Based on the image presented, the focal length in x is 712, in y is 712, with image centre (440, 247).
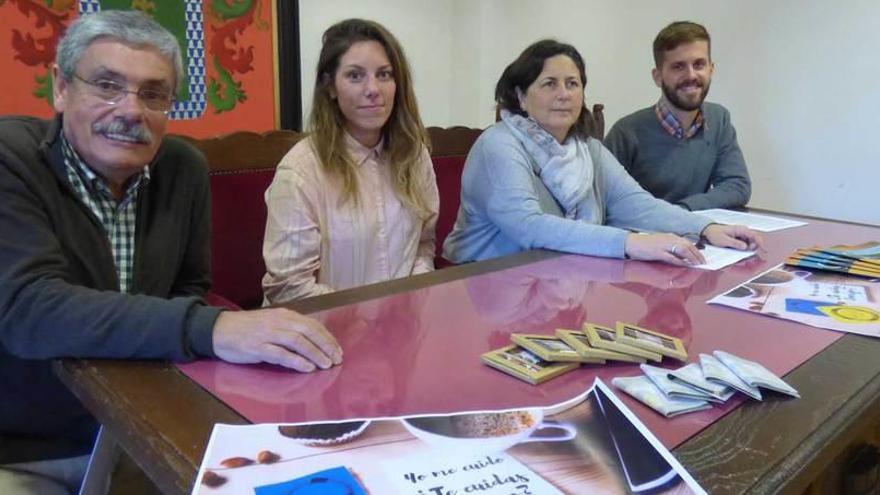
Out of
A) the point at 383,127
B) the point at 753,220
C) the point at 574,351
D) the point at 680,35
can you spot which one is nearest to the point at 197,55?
the point at 383,127

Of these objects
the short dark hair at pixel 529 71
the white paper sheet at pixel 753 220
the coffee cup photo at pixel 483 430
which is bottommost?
the coffee cup photo at pixel 483 430

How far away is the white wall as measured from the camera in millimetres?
2814

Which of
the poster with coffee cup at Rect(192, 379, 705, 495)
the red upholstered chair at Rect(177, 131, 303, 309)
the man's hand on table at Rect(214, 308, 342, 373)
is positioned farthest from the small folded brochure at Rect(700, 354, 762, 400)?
the red upholstered chair at Rect(177, 131, 303, 309)

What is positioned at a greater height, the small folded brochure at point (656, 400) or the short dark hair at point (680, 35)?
the short dark hair at point (680, 35)

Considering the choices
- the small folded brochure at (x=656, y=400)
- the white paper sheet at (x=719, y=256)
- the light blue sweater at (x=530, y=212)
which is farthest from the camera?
the light blue sweater at (x=530, y=212)

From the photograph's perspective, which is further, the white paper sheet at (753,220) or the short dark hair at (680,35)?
the short dark hair at (680,35)

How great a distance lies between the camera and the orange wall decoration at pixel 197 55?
7.75 feet

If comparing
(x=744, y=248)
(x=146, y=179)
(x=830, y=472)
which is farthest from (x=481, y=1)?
(x=830, y=472)

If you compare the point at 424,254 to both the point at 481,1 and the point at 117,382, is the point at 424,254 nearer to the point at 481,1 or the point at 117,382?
the point at 117,382

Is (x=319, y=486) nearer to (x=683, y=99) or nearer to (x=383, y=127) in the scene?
(x=383, y=127)

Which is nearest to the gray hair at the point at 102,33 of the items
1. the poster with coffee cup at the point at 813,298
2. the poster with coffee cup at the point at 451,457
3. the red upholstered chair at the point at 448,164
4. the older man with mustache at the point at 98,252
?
the older man with mustache at the point at 98,252

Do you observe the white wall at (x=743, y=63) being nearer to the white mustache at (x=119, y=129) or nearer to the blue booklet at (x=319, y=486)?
the white mustache at (x=119, y=129)

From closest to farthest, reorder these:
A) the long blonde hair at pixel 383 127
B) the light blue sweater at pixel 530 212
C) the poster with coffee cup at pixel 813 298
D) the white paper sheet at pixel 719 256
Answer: the poster with coffee cup at pixel 813 298 → the white paper sheet at pixel 719 256 → the light blue sweater at pixel 530 212 → the long blonde hair at pixel 383 127

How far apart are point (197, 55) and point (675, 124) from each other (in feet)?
5.92
